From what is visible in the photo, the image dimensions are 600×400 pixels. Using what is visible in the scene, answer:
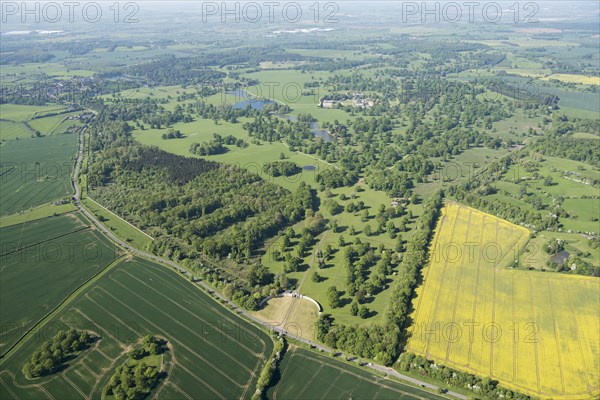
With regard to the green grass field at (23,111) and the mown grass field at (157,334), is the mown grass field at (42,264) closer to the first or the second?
the mown grass field at (157,334)

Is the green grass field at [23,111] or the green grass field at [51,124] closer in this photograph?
the green grass field at [51,124]

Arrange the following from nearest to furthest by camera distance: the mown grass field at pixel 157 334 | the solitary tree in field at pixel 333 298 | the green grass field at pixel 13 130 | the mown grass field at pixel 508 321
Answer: the mown grass field at pixel 157 334 < the mown grass field at pixel 508 321 < the solitary tree in field at pixel 333 298 < the green grass field at pixel 13 130

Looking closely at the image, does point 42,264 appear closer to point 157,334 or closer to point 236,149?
point 157,334

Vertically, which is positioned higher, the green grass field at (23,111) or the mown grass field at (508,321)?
the green grass field at (23,111)

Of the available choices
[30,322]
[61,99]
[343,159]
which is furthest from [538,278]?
[61,99]

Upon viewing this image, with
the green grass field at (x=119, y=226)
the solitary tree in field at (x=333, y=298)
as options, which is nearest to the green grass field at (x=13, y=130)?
the green grass field at (x=119, y=226)

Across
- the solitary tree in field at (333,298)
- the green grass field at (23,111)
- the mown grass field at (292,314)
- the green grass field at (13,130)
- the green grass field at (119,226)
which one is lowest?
the mown grass field at (292,314)
